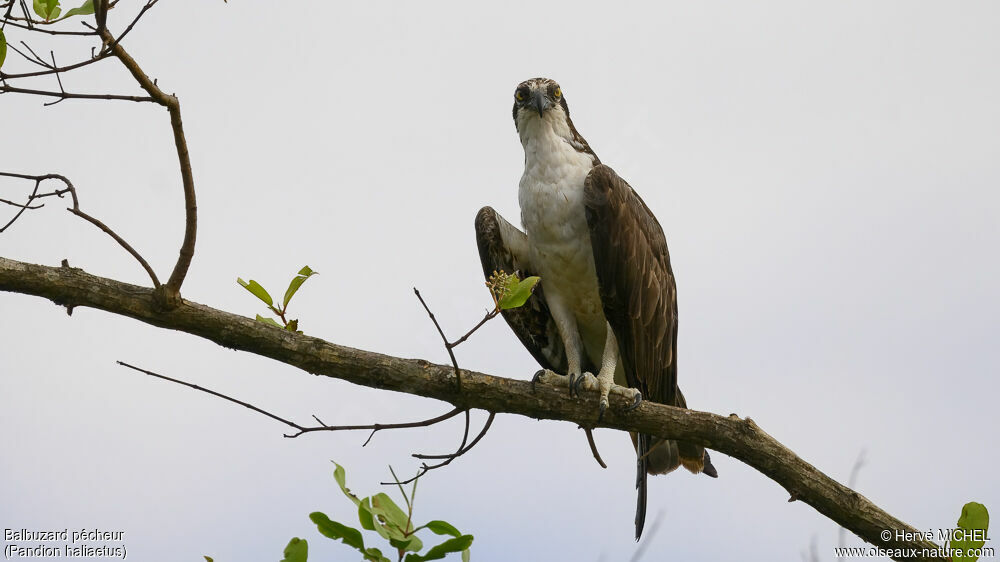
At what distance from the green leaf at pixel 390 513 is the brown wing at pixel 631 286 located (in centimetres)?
287

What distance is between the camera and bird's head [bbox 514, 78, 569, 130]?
6.11 m

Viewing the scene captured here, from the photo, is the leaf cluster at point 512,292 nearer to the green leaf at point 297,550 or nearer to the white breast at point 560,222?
the green leaf at point 297,550

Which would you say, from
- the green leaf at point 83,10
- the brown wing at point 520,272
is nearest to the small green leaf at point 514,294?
the green leaf at point 83,10

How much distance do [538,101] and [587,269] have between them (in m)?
1.15

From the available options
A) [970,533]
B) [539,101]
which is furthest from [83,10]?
[970,533]

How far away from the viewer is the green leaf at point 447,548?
2.75m

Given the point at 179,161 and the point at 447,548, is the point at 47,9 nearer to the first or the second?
the point at 179,161

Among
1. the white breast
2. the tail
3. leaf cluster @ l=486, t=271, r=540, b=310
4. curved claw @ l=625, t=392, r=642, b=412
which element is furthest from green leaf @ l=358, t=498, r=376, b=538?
the white breast

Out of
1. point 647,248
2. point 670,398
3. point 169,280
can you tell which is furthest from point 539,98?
point 169,280

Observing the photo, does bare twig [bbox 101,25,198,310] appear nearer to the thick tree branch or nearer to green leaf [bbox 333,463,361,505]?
the thick tree branch

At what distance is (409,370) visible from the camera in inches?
169

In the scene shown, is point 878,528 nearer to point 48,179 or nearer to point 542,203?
point 542,203

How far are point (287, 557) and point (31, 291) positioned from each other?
1778 mm

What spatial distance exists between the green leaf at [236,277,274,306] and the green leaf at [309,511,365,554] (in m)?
1.31
